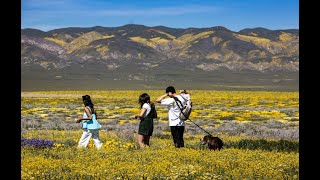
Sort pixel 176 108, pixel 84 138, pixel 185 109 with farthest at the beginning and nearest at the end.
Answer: pixel 84 138, pixel 176 108, pixel 185 109

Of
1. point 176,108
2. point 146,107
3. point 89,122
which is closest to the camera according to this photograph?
point 176,108

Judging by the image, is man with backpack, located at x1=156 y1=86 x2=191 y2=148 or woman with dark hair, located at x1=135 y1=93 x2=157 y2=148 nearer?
man with backpack, located at x1=156 y1=86 x2=191 y2=148

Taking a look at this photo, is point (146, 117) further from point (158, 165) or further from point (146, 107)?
point (158, 165)

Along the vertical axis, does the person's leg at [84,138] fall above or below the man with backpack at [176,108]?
below

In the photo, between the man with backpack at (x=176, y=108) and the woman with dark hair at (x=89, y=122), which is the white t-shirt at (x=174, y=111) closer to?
the man with backpack at (x=176, y=108)

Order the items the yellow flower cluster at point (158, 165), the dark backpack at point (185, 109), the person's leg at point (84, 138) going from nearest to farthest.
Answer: the yellow flower cluster at point (158, 165) → the dark backpack at point (185, 109) → the person's leg at point (84, 138)

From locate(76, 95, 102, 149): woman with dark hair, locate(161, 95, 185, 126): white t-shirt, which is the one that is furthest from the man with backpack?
locate(76, 95, 102, 149): woman with dark hair

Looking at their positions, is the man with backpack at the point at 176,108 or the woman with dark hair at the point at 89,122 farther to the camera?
the woman with dark hair at the point at 89,122

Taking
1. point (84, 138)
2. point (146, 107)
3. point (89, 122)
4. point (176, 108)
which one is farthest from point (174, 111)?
point (84, 138)

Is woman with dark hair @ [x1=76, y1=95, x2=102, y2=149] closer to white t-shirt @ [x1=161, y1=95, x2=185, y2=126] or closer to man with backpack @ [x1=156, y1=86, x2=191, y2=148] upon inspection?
man with backpack @ [x1=156, y1=86, x2=191, y2=148]

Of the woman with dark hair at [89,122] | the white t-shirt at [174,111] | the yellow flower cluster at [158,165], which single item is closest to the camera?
the yellow flower cluster at [158,165]

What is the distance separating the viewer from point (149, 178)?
27.3 feet

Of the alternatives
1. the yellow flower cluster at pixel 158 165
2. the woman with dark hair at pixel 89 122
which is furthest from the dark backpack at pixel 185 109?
the woman with dark hair at pixel 89 122

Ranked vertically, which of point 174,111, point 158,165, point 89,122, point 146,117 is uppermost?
point 174,111
